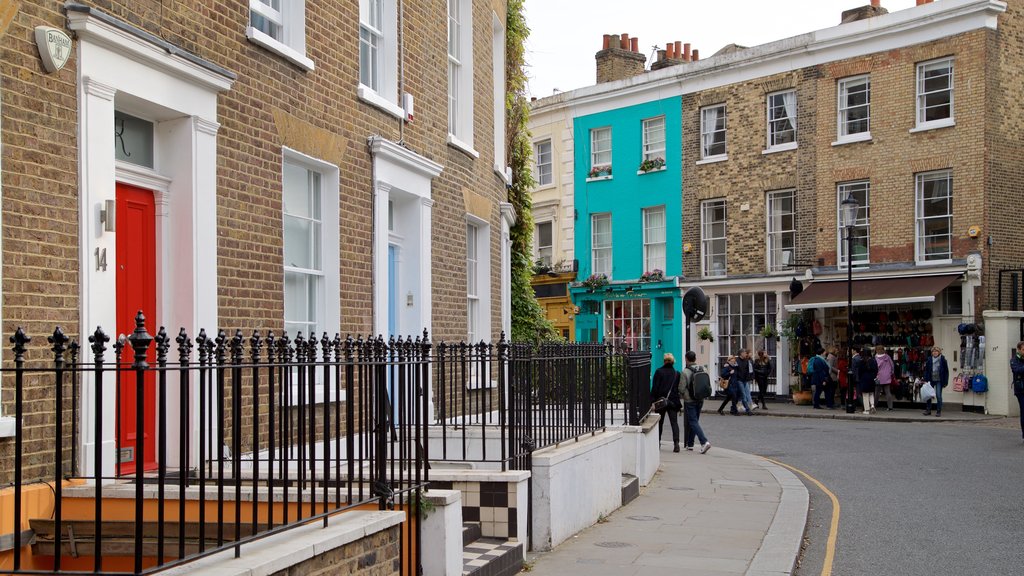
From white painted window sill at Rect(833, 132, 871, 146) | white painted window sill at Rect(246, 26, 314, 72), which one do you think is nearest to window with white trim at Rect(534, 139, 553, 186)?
white painted window sill at Rect(833, 132, 871, 146)

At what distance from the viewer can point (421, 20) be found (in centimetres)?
1292

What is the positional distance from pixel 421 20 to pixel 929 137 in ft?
61.4

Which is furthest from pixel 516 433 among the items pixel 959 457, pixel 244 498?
pixel 959 457

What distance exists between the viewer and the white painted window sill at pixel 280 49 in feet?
29.6

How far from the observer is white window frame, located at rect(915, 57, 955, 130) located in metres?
26.8

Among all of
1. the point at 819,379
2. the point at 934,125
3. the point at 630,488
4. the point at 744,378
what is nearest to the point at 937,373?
the point at 819,379

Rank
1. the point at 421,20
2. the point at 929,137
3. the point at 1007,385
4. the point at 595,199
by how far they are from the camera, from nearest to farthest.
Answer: the point at 421,20 → the point at 1007,385 → the point at 929,137 → the point at 595,199

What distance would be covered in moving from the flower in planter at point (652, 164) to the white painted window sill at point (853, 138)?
21.3ft

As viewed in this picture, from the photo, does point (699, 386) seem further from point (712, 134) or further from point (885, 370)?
point (712, 134)

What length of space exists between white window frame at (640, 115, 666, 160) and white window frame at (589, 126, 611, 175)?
1603 millimetres

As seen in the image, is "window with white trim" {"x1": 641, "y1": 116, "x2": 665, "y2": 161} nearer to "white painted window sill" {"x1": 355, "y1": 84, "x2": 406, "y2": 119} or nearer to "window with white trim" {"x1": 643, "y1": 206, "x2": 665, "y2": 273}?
"window with white trim" {"x1": 643, "y1": 206, "x2": 665, "y2": 273}

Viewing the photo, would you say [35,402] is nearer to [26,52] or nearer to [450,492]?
[26,52]

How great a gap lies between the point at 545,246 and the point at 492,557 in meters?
31.5

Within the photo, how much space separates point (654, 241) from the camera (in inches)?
1367
